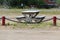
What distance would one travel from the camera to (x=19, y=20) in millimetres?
17984

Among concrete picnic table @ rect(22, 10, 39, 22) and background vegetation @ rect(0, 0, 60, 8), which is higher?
background vegetation @ rect(0, 0, 60, 8)

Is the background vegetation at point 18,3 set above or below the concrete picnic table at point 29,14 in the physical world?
above

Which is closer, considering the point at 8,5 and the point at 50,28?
the point at 50,28

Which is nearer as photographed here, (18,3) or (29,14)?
(29,14)

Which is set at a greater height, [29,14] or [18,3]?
[18,3]

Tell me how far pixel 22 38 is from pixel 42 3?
43.4 metres

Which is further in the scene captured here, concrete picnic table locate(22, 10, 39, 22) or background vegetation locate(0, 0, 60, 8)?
background vegetation locate(0, 0, 60, 8)

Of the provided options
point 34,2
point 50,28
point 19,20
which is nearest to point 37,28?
point 50,28

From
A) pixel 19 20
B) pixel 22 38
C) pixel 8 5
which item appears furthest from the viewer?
pixel 8 5

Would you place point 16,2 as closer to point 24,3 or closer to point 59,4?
point 24,3

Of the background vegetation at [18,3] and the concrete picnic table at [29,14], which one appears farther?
the background vegetation at [18,3]

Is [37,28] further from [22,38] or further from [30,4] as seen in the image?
[30,4]

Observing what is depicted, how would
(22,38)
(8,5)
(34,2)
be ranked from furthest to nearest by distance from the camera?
(34,2) < (8,5) < (22,38)

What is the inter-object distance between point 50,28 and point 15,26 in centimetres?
216
